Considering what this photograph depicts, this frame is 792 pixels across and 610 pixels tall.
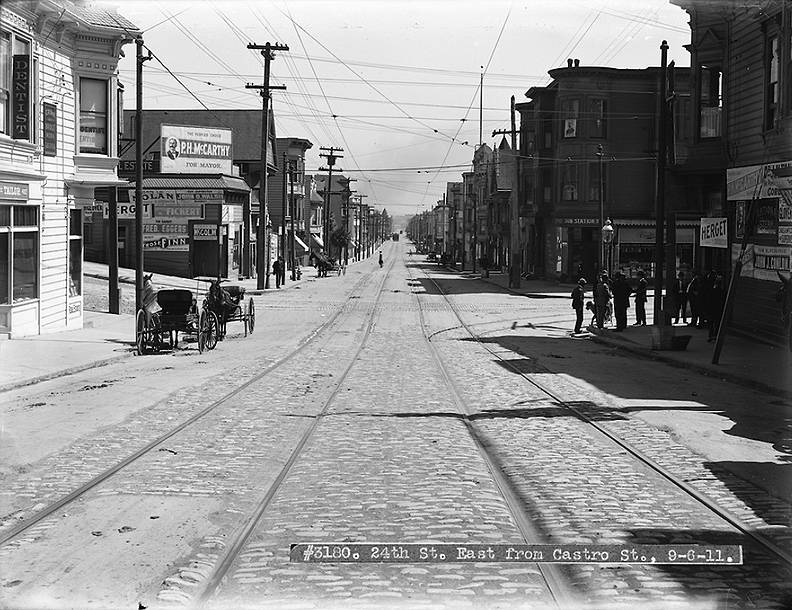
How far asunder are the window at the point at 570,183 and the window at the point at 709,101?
105 feet

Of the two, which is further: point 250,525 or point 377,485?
point 377,485

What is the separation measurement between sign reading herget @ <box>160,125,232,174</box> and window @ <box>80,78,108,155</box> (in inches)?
1145

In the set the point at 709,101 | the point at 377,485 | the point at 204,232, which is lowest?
the point at 377,485

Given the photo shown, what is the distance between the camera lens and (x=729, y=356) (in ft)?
72.9

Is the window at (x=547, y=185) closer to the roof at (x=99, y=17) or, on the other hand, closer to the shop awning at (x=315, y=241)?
the roof at (x=99, y=17)

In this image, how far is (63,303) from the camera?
2594 centimetres

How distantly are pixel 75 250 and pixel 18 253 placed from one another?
432 centimetres

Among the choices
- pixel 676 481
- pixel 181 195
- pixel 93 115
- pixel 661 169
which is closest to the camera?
pixel 676 481

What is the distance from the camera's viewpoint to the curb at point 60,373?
16297mm

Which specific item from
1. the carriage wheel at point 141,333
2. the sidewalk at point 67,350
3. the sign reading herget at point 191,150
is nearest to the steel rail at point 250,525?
the sidewalk at point 67,350

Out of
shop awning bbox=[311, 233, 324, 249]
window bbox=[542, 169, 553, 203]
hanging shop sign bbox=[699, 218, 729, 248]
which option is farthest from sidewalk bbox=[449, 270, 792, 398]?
shop awning bbox=[311, 233, 324, 249]

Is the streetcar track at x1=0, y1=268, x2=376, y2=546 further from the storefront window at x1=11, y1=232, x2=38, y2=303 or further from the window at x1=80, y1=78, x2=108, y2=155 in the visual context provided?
the window at x1=80, y1=78, x2=108, y2=155

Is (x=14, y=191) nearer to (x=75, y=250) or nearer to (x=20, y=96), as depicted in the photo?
(x=20, y=96)

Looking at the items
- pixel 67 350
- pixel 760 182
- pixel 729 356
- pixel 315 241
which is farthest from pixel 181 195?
pixel 315 241
